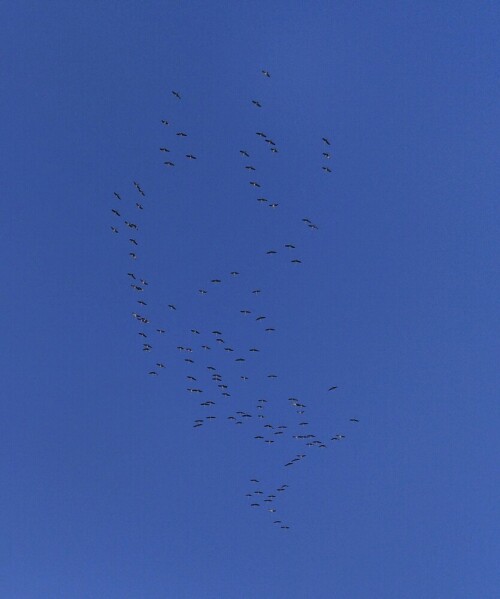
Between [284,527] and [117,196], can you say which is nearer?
[117,196]

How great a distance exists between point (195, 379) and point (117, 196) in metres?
33.6

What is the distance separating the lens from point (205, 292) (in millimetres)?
94438

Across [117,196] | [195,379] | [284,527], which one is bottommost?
[284,527]

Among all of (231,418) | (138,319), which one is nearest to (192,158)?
(138,319)

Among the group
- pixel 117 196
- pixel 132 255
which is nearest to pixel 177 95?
pixel 117 196

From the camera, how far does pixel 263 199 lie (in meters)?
91.2

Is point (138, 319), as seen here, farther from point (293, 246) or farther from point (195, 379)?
point (293, 246)

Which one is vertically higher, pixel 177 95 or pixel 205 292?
pixel 177 95

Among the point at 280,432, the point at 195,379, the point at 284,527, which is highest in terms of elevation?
the point at 195,379

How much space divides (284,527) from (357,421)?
23013 mm

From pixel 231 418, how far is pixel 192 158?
147ft

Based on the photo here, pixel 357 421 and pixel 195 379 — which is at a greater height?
pixel 195 379

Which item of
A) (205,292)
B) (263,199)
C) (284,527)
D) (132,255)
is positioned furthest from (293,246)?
(284,527)

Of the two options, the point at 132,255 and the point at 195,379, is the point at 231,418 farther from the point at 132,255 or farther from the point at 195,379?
the point at 132,255
